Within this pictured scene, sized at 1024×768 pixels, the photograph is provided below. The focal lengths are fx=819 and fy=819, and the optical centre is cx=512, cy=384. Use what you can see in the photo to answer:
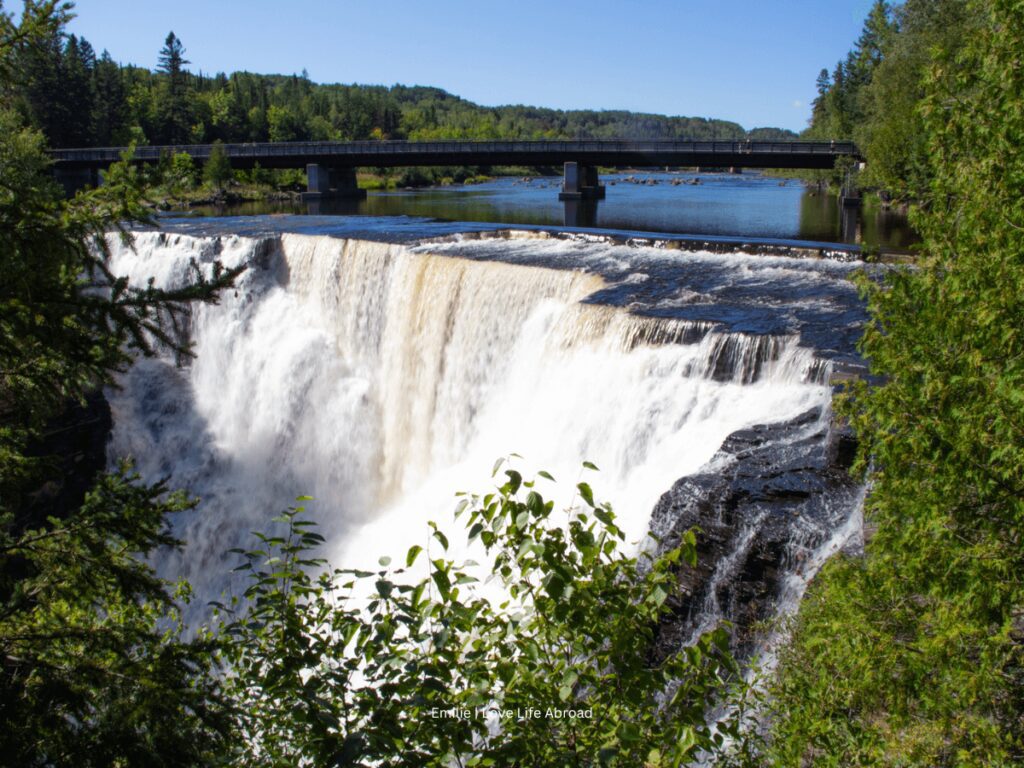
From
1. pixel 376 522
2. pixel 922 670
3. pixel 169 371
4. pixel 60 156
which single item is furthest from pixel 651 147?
pixel 922 670

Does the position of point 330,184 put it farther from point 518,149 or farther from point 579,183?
point 579,183

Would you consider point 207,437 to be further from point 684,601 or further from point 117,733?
point 117,733

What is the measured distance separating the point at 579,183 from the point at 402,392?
37673mm

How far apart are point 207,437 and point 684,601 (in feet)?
52.5

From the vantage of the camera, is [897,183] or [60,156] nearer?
[897,183]

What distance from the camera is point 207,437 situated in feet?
71.0

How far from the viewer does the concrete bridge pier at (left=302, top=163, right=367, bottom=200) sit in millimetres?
57781

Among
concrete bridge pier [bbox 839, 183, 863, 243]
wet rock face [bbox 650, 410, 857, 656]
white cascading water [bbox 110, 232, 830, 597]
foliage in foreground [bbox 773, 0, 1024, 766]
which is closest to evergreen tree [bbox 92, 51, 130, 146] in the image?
white cascading water [bbox 110, 232, 830, 597]

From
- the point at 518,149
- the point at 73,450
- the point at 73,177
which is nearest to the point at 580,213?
the point at 518,149

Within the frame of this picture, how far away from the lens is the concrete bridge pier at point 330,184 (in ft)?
190

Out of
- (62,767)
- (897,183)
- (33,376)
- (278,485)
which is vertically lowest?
(278,485)

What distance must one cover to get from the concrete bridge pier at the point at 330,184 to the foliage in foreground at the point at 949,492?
2168 inches

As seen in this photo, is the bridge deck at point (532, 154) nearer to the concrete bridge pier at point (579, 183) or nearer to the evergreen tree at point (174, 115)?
the concrete bridge pier at point (579, 183)

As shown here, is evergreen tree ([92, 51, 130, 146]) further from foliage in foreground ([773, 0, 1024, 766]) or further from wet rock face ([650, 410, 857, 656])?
foliage in foreground ([773, 0, 1024, 766])
